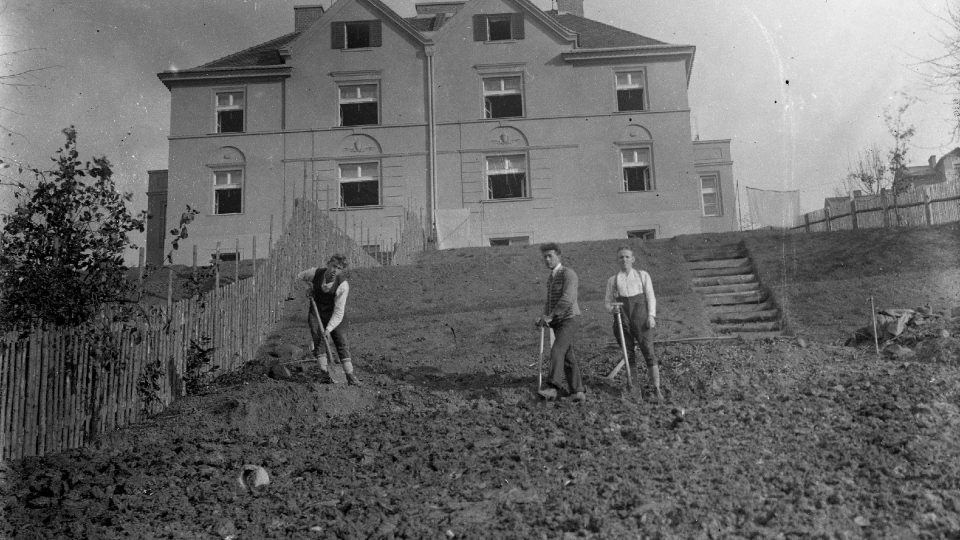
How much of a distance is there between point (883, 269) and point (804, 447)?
9977mm

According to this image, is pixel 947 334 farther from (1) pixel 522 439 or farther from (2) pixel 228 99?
(2) pixel 228 99

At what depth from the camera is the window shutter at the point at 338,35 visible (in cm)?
2645

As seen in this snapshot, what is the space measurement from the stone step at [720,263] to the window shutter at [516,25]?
502 inches

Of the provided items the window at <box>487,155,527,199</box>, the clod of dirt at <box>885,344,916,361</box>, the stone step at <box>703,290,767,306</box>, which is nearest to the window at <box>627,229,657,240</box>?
the window at <box>487,155,527,199</box>

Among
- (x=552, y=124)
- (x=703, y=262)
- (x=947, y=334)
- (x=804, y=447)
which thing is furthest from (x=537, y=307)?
(x=552, y=124)

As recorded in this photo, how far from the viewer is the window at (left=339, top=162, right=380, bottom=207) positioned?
25.8 metres

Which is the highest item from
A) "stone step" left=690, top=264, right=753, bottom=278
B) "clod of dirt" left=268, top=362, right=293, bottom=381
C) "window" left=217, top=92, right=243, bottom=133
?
"window" left=217, top=92, right=243, bottom=133

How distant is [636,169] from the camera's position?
25.8m

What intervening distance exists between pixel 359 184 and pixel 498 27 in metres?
7.28

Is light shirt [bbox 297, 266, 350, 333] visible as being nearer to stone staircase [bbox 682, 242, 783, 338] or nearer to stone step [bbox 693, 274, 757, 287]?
stone staircase [bbox 682, 242, 783, 338]

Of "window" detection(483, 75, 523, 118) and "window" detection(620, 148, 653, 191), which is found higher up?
"window" detection(483, 75, 523, 118)

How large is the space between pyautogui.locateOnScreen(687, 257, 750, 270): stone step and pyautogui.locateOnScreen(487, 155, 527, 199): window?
987cm

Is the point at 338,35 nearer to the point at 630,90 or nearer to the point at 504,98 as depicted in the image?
the point at 504,98

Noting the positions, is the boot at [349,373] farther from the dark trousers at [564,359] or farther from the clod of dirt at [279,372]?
the dark trousers at [564,359]
